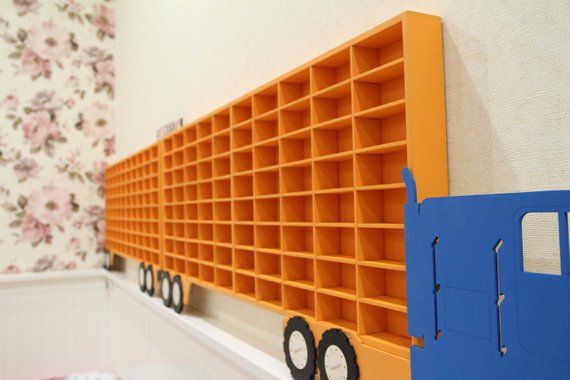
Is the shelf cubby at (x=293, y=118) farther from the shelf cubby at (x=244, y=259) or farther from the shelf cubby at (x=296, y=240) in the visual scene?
the shelf cubby at (x=244, y=259)

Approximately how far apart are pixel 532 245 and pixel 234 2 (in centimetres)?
115

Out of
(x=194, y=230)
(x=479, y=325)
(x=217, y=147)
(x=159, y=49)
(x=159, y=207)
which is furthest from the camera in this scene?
(x=159, y=49)

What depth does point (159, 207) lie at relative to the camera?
1.83 metres

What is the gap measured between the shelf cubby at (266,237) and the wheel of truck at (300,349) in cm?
22

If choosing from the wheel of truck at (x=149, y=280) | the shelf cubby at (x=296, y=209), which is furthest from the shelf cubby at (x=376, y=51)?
the wheel of truck at (x=149, y=280)

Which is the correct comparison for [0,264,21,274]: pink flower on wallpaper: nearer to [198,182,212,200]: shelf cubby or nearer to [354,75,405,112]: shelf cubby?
[198,182,212,200]: shelf cubby

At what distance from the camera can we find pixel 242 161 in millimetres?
1267

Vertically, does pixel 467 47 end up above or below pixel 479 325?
above

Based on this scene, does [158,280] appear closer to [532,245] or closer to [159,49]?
[159,49]

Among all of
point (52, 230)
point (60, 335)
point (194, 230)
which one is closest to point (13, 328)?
point (60, 335)

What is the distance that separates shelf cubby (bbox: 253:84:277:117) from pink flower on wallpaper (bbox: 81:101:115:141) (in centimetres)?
212

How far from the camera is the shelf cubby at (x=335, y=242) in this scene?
92cm

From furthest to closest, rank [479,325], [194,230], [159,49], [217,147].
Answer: [159,49], [194,230], [217,147], [479,325]

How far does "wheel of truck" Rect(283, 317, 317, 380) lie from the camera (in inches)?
35.8
